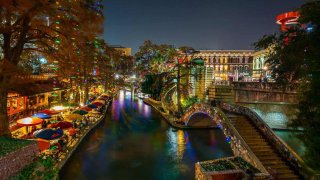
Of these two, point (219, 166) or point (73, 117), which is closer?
point (219, 166)

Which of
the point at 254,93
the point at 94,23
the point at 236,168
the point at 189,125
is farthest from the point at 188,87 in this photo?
the point at 94,23

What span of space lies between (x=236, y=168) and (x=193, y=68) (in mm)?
27476

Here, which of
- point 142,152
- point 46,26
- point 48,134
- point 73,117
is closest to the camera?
point 46,26

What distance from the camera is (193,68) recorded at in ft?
137

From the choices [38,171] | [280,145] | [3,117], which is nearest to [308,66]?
[38,171]

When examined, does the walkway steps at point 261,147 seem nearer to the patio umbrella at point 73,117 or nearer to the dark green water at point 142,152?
the dark green water at point 142,152

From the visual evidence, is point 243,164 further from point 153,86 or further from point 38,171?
point 153,86

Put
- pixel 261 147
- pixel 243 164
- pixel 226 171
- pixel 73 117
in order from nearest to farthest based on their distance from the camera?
pixel 226 171, pixel 243 164, pixel 261 147, pixel 73 117

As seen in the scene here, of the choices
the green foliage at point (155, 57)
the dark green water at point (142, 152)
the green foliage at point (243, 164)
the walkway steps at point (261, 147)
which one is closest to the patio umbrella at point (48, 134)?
the dark green water at point (142, 152)

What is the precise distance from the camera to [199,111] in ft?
98.6

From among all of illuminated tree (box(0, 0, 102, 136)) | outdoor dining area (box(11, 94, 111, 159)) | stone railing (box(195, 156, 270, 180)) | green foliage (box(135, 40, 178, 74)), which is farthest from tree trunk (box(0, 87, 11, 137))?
green foliage (box(135, 40, 178, 74))

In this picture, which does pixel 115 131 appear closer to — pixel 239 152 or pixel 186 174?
pixel 186 174

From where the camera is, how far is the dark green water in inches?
744

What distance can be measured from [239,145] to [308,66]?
11124 millimetres
